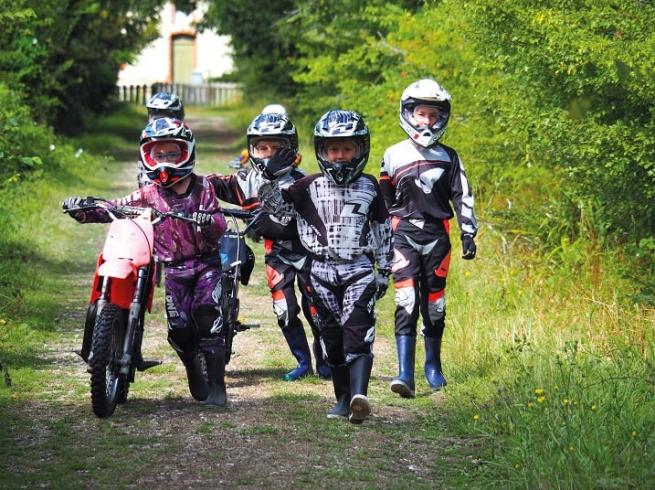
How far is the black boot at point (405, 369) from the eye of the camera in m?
8.33

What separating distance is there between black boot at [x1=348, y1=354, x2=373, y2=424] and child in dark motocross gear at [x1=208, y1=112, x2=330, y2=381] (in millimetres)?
533

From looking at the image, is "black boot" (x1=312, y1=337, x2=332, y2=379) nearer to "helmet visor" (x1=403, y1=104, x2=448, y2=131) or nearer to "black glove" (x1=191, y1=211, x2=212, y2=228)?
"helmet visor" (x1=403, y1=104, x2=448, y2=131)

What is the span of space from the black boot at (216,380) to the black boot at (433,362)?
151 centimetres

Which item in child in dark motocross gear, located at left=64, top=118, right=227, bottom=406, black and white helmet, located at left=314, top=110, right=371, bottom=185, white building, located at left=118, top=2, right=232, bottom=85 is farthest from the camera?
white building, located at left=118, top=2, right=232, bottom=85

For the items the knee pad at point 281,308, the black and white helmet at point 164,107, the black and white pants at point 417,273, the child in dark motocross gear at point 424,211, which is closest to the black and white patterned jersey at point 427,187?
the child in dark motocross gear at point 424,211

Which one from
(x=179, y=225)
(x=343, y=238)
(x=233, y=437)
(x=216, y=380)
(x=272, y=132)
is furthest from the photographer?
(x=272, y=132)

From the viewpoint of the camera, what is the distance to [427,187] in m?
8.69

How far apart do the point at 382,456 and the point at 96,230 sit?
11.9 metres

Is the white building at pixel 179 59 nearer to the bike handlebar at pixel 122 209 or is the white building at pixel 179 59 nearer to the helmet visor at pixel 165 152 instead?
the helmet visor at pixel 165 152

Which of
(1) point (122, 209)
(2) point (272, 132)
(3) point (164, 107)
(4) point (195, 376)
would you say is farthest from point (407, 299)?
(3) point (164, 107)

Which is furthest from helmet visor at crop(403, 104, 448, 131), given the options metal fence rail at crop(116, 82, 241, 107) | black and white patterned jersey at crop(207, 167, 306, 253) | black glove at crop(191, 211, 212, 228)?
metal fence rail at crop(116, 82, 241, 107)

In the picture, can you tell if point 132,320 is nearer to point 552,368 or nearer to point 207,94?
point 552,368

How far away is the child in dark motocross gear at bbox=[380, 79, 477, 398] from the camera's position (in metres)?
8.64

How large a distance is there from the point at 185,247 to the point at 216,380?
82 centimetres
